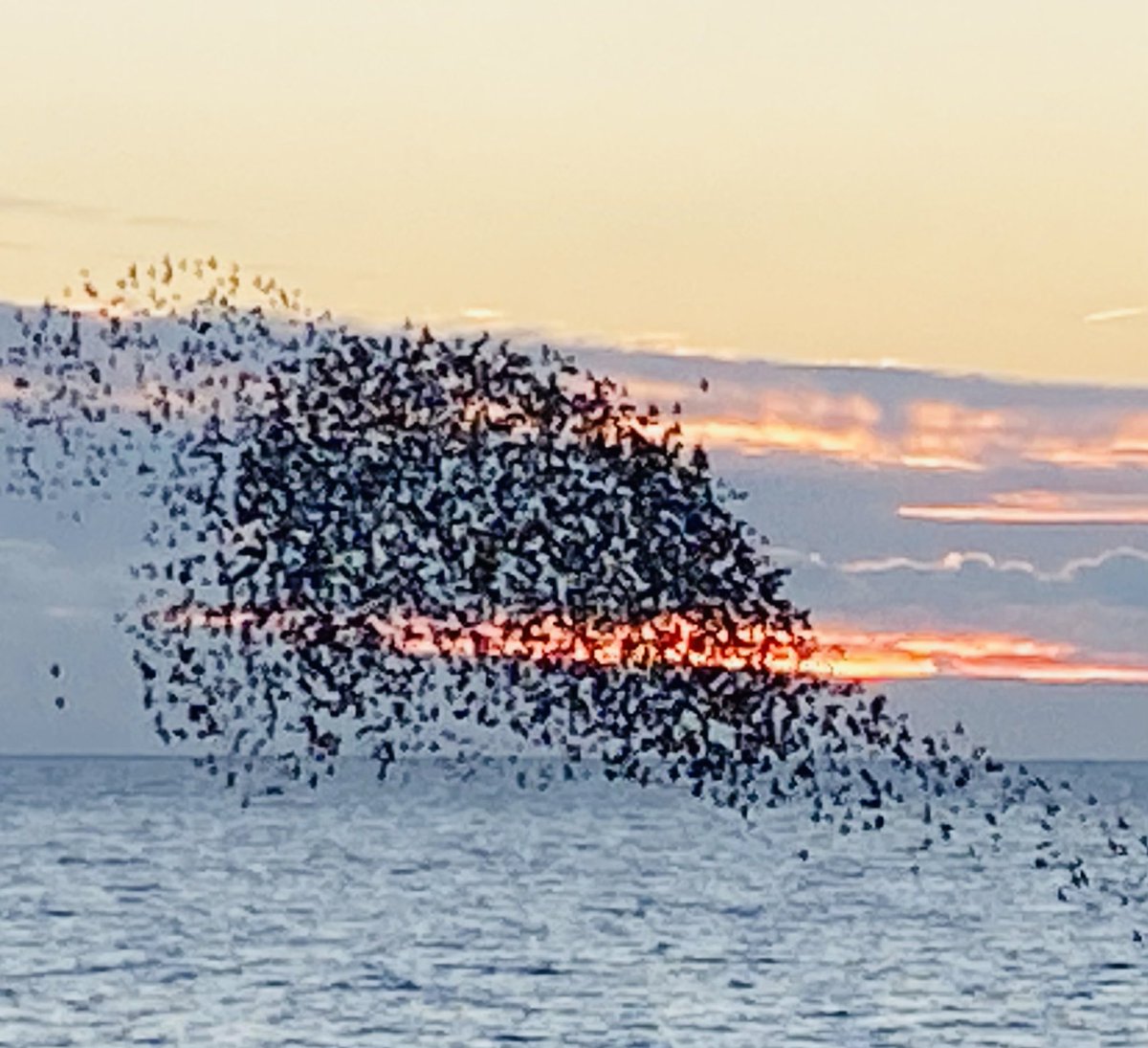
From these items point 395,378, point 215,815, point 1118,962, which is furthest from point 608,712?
point 215,815

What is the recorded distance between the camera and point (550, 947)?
84.9 meters

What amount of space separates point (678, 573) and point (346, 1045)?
128 feet

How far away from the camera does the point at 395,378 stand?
2159cm

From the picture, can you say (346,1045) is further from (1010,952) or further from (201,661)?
(201,661)

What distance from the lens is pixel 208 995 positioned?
226ft

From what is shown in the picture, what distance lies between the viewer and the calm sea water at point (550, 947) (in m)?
62.9

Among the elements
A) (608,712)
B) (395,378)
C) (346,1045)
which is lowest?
(346,1045)

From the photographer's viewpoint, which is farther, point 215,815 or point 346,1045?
point 215,815

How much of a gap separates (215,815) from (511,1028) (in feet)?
413

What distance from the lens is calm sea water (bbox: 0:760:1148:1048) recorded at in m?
62.9

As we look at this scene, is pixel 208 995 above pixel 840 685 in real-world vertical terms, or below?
below

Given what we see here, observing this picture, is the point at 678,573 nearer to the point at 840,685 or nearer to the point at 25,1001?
the point at 840,685

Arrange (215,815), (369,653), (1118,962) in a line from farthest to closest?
(215,815)
(1118,962)
(369,653)

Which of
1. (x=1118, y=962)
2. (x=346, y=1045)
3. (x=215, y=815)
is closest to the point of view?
(x=346, y=1045)
